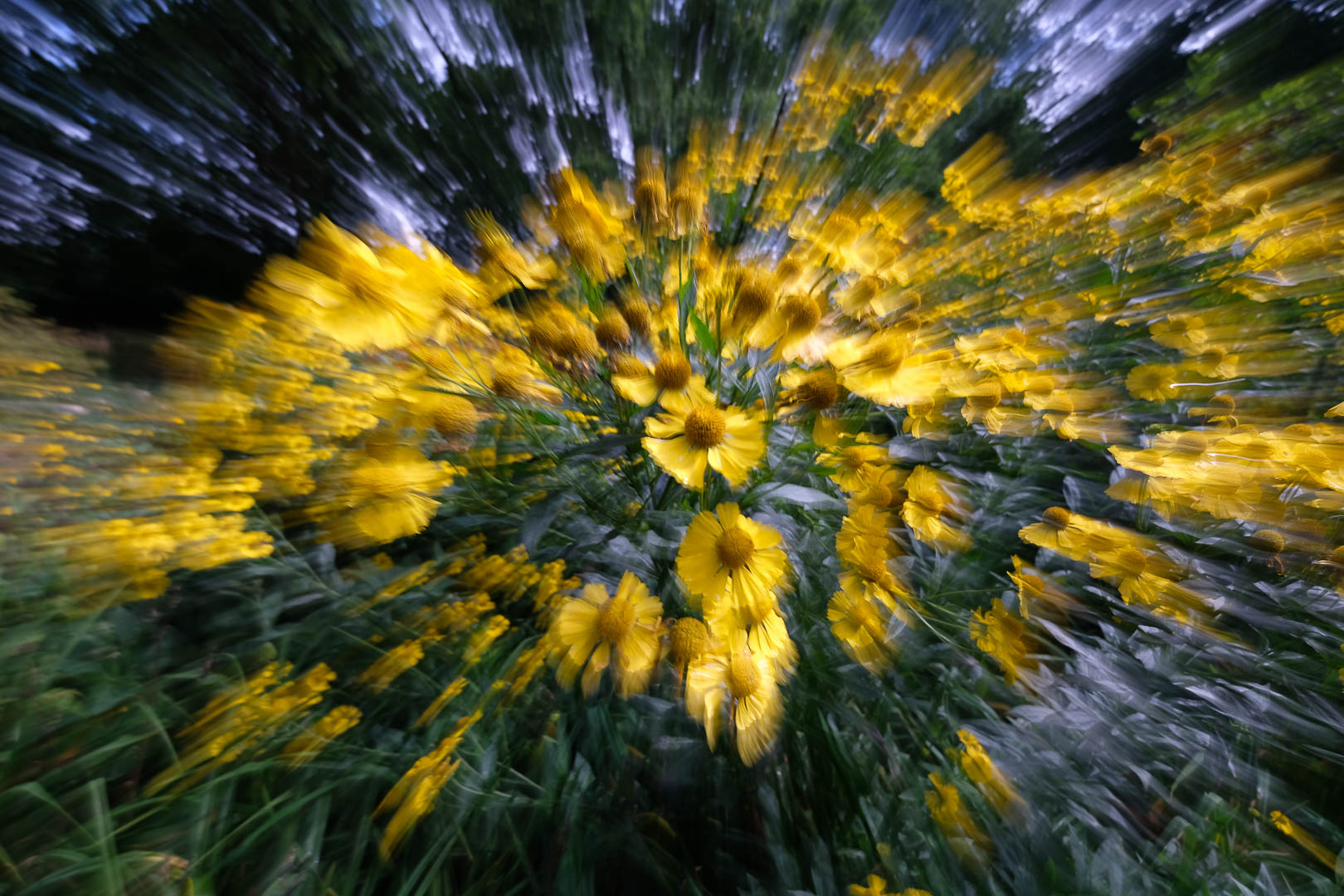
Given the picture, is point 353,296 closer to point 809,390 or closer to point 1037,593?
point 809,390

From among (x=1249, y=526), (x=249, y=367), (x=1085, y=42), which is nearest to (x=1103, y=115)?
(x=1085, y=42)

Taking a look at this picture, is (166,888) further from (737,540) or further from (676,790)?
(737,540)

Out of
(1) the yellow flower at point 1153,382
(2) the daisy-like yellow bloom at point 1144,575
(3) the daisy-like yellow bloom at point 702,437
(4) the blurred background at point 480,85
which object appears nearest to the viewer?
(3) the daisy-like yellow bloom at point 702,437

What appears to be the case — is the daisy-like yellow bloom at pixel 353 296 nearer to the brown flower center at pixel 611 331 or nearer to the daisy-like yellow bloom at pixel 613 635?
the brown flower center at pixel 611 331

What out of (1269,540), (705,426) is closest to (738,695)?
(705,426)

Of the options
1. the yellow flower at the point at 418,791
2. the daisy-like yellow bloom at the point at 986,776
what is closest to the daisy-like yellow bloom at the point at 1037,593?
the daisy-like yellow bloom at the point at 986,776
